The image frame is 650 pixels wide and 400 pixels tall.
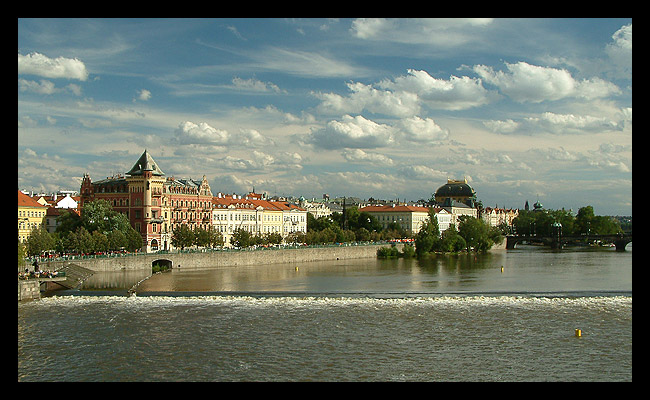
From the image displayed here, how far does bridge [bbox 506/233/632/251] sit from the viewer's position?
73375 millimetres

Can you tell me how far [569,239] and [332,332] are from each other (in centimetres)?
6732

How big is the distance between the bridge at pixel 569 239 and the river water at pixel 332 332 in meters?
41.9

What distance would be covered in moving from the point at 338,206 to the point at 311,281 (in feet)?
228

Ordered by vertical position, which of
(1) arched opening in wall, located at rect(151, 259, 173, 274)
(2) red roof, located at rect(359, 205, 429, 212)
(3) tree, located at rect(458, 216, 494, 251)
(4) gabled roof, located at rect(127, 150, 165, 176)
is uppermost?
(4) gabled roof, located at rect(127, 150, 165, 176)

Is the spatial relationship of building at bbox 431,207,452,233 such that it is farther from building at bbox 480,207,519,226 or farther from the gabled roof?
the gabled roof

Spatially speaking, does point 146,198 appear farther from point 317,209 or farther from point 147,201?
point 317,209

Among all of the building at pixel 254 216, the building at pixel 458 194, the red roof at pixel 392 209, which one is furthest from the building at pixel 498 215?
the building at pixel 254 216

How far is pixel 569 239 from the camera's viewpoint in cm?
8138

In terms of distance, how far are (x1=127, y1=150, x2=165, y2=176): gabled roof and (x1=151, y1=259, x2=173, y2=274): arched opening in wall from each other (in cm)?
1303

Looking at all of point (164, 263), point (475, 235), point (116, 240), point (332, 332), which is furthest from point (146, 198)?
point (332, 332)

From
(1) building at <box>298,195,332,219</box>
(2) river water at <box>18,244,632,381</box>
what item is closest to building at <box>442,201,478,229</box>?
(1) building at <box>298,195,332,219</box>

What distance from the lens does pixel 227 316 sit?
2362cm
